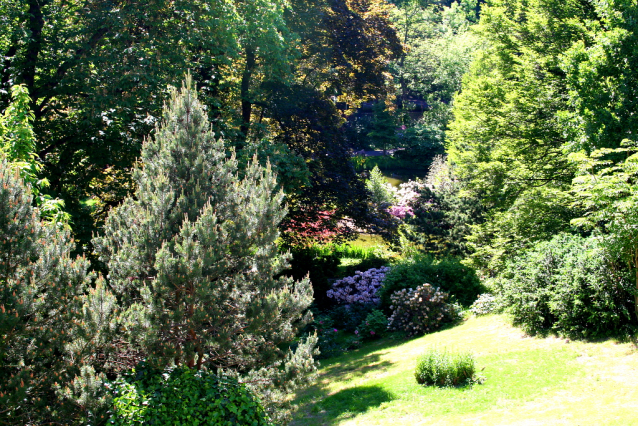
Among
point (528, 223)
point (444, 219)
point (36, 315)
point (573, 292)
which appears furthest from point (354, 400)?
point (444, 219)

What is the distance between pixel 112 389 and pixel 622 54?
1086 centimetres

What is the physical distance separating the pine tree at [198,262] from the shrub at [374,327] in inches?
258

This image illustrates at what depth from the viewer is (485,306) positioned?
11703 millimetres

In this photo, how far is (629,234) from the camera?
682 centimetres

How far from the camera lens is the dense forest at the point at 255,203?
5055mm

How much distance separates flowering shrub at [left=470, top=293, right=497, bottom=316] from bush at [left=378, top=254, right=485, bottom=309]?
4.14ft

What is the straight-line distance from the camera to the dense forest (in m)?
5.05

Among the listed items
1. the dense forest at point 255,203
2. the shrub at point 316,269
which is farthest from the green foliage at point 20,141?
the shrub at point 316,269

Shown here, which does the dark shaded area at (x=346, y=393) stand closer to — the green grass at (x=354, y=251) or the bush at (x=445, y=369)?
the bush at (x=445, y=369)

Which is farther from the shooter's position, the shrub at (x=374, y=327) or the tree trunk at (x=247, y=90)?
the tree trunk at (x=247, y=90)

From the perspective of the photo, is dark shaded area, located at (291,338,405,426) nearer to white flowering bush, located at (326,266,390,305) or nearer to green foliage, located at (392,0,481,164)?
white flowering bush, located at (326,266,390,305)

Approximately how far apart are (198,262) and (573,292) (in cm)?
637

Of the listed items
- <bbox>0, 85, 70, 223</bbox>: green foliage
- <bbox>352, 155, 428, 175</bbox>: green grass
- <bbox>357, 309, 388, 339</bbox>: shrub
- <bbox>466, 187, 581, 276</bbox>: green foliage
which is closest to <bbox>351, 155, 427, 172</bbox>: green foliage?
<bbox>352, 155, 428, 175</bbox>: green grass

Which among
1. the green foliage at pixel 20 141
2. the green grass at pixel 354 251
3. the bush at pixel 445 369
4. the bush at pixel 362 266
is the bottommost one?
the bush at pixel 445 369
